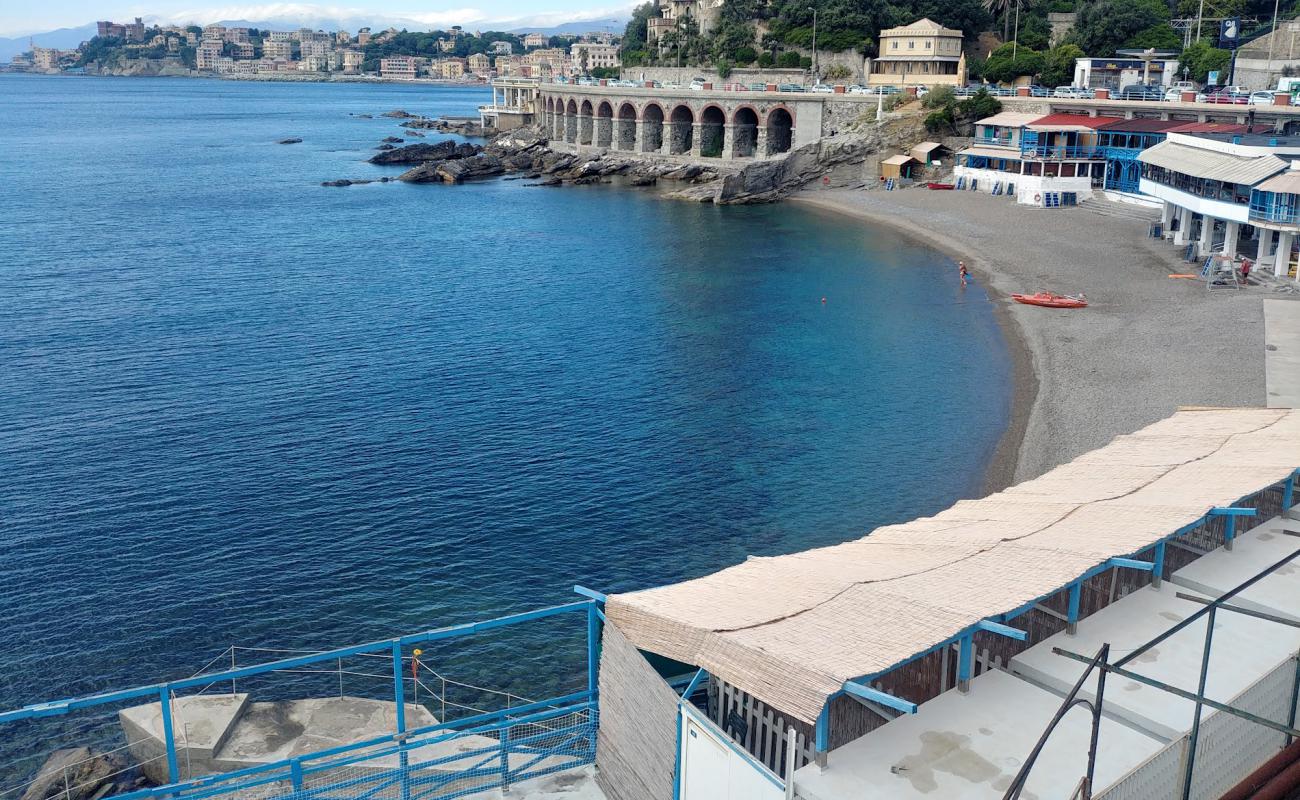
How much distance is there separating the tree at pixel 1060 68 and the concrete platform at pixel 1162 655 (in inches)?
3525

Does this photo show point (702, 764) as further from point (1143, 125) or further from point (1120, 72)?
point (1120, 72)

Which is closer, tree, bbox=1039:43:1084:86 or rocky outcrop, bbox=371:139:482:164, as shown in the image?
tree, bbox=1039:43:1084:86

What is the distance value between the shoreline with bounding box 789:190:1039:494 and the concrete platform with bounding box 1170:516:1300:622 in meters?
13.1

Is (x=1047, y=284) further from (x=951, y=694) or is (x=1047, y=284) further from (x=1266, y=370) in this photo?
(x=951, y=694)

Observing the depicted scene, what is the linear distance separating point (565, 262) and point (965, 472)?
127 feet

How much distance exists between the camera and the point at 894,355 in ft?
143

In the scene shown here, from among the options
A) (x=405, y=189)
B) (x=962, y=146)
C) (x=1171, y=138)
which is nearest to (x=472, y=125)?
(x=405, y=189)

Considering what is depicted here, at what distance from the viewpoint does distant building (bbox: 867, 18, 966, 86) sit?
95562mm

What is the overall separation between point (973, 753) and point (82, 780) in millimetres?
13807

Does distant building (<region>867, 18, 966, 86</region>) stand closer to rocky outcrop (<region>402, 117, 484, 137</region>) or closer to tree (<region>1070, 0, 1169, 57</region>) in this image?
tree (<region>1070, 0, 1169, 57</region>)

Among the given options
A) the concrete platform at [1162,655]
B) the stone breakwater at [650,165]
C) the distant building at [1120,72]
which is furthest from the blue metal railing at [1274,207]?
the distant building at [1120,72]

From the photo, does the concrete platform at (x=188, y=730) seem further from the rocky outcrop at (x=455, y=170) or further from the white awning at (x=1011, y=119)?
the rocky outcrop at (x=455, y=170)

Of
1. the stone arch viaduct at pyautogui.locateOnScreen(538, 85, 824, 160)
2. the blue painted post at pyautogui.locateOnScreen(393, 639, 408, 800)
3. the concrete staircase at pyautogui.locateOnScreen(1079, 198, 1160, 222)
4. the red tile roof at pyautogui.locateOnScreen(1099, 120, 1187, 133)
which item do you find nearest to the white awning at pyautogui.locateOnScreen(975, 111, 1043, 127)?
the red tile roof at pyautogui.locateOnScreen(1099, 120, 1187, 133)

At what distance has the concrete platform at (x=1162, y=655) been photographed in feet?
39.3
